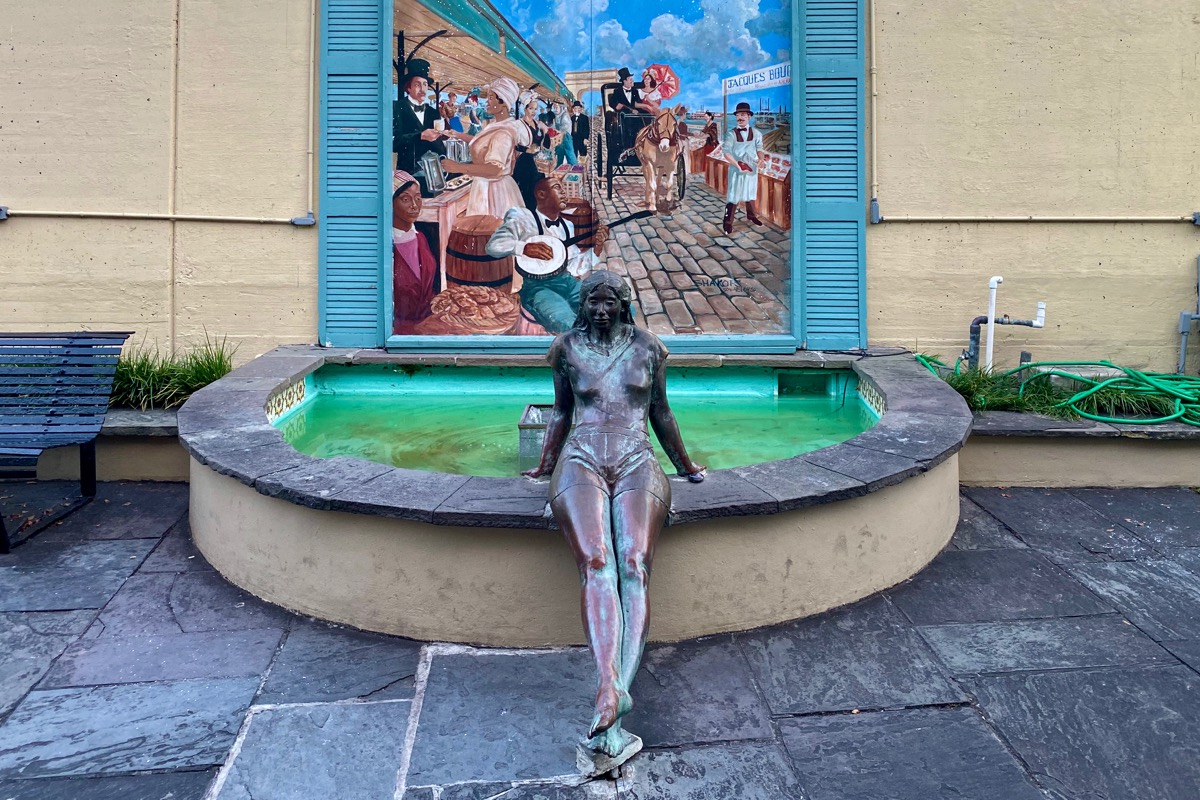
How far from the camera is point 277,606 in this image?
3.20 m

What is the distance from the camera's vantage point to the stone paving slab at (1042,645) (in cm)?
278

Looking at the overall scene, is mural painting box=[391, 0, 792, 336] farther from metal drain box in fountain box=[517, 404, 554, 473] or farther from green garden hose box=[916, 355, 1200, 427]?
metal drain box in fountain box=[517, 404, 554, 473]

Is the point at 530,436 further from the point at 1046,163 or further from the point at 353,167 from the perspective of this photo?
the point at 1046,163

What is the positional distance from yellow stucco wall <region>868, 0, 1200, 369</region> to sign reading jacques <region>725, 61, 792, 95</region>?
711 millimetres

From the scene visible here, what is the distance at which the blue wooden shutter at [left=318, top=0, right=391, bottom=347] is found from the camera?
21.0 feet

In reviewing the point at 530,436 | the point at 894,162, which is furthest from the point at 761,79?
the point at 530,436

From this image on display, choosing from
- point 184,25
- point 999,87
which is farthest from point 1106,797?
point 184,25

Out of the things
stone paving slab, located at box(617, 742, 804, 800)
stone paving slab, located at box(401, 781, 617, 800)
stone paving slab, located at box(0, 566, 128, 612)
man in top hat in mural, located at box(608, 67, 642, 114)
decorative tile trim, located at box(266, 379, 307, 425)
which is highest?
man in top hat in mural, located at box(608, 67, 642, 114)

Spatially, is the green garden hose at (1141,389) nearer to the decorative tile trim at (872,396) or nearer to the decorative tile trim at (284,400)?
the decorative tile trim at (872,396)

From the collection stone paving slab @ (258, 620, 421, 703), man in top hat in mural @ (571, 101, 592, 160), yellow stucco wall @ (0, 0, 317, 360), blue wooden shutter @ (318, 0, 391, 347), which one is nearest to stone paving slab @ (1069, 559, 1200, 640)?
stone paving slab @ (258, 620, 421, 703)

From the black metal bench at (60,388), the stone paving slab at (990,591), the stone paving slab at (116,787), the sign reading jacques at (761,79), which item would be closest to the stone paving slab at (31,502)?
the black metal bench at (60,388)

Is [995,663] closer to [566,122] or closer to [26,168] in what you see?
[566,122]

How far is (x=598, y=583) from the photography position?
2.35 metres

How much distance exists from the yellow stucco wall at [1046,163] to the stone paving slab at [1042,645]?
12.5 feet
